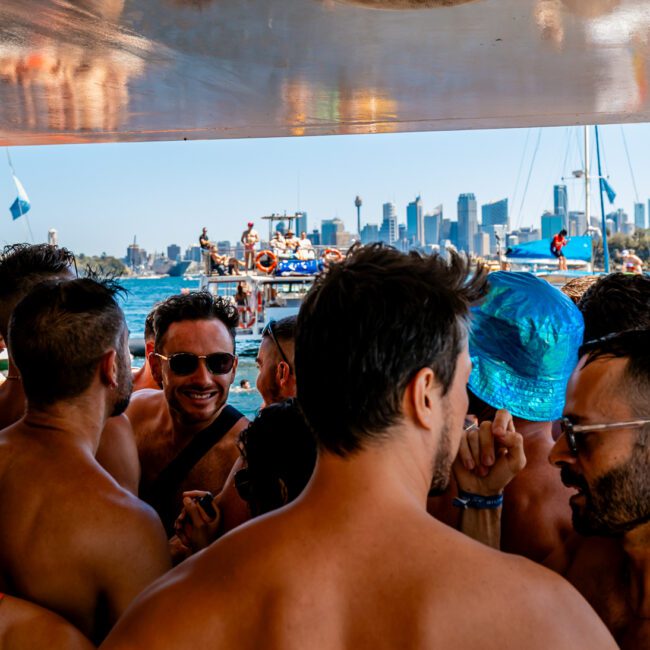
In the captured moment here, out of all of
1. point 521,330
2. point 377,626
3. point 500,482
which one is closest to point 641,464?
point 500,482

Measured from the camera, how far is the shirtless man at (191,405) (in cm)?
329

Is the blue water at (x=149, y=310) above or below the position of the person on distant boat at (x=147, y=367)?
below

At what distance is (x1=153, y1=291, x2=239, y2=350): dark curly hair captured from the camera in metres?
3.57

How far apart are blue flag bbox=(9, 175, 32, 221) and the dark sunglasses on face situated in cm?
1683

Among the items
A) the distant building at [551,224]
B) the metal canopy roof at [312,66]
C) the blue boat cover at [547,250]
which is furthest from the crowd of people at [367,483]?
the distant building at [551,224]

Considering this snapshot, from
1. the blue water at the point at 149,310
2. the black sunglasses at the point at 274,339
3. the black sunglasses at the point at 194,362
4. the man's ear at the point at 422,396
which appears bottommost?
the blue water at the point at 149,310

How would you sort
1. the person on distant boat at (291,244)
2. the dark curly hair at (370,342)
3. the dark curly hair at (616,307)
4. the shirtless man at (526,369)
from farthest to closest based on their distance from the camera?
the person on distant boat at (291,244)
the dark curly hair at (616,307)
the shirtless man at (526,369)
the dark curly hair at (370,342)

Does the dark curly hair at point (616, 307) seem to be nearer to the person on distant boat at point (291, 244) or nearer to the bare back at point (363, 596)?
the bare back at point (363, 596)

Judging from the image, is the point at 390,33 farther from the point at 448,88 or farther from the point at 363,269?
the point at 363,269

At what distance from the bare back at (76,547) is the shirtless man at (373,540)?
0.78m

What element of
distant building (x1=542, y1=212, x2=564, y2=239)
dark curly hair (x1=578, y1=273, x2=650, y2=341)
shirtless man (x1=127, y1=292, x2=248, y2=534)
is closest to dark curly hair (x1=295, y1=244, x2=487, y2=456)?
dark curly hair (x1=578, y1=273, x2=650, y2=341)

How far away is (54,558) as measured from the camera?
6.59 ft

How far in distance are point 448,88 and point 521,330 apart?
1.97 meters

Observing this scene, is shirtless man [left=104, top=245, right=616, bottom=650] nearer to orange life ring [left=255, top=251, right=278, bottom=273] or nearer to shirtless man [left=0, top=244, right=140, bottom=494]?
shirtless man [left=0, top=244, right=140, bottom=494]
